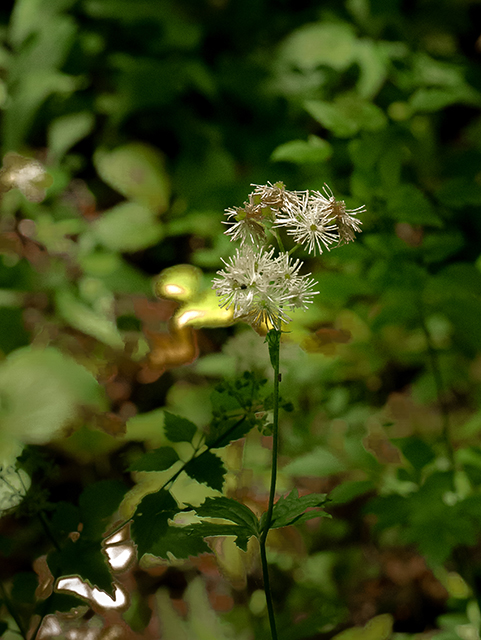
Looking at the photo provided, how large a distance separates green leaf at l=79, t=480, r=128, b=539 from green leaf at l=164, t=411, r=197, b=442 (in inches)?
3.4

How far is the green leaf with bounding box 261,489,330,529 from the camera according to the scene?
0.44 metres

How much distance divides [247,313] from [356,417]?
753mm

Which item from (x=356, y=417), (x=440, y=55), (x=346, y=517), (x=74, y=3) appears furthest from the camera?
(x=74, y=3)

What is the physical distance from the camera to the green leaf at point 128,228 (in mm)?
1407

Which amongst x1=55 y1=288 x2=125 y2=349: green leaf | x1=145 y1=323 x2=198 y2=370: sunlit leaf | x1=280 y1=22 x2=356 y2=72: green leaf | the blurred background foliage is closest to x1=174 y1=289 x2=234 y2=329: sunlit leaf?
the blurred background foliage

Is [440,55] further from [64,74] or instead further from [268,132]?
[64,74]

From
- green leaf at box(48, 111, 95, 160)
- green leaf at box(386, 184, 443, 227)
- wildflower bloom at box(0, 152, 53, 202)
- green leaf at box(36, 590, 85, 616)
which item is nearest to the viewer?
green leaf at box(36, 590, 85, 616)

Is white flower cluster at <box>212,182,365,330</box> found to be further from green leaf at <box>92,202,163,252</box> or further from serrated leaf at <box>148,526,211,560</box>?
green leaf at <box>92,202,163,252</box>

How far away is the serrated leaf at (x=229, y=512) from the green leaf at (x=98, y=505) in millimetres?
133

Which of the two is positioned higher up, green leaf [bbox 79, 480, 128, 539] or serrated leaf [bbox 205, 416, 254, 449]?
serrated leaf [bbox 205, 416, 254, 449]

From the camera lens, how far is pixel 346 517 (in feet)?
4.33

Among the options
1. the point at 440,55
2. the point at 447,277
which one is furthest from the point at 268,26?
the point at 447,277

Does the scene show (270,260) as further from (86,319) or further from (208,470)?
(86,319)

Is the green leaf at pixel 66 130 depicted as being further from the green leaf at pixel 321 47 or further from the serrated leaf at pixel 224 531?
the serrated leaf at pixel 224 531
